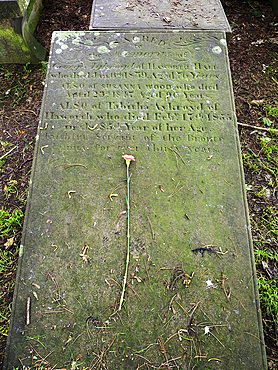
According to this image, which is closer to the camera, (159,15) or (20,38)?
(159,15)

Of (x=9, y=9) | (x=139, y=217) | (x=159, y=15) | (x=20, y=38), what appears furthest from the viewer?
(x=20, y=38)

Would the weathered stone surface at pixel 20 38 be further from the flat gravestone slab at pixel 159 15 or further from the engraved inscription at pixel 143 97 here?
the engraved inscription at pixel 143 97

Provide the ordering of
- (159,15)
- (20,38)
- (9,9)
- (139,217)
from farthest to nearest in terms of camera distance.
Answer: (20,38) → (159,15) → (9,9) → (139,217)

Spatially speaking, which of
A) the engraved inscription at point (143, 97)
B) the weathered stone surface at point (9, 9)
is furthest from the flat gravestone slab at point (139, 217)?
the weathered stone surface at point (9, 9)

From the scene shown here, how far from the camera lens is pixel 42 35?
169 inches

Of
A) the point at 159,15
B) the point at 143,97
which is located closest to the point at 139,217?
the point at 143,97

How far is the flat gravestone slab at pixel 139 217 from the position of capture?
2010 mm

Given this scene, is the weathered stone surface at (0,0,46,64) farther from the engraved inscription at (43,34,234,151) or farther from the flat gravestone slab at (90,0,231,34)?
the engraved inscription at (43,34,234,151)

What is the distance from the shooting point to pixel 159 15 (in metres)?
3.40

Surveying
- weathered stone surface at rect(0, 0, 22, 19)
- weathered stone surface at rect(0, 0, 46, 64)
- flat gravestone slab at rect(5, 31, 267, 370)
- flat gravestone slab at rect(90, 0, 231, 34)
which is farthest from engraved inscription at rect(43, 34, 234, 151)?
weathered stone surface at rect(0, 0, 46, 64)

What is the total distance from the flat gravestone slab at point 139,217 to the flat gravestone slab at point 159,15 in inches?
17.9

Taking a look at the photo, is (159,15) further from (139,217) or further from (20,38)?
(139,217)

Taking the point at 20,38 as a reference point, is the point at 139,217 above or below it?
below

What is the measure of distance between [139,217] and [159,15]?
104 inches
